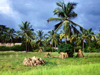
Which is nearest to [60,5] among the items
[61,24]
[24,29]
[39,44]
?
[61,24]

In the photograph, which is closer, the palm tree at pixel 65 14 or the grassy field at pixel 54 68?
the grassy field at pixel 54 68

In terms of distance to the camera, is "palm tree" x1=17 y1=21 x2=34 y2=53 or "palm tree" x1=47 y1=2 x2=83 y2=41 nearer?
"palm tree" x1=47 y1=2 x2=83 y2=41

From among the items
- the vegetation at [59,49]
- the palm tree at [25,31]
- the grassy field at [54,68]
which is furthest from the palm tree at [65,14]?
the palm tree at [25,31]

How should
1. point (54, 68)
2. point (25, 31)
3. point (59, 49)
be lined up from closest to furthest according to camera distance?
1. point (54, 68)
2. point (59, 49)
3. point (25, 31)

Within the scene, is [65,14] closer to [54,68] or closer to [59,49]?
[59,49]

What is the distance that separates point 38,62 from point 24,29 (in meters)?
28.0

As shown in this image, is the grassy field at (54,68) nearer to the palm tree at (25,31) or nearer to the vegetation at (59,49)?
the vegetation at (59,49)

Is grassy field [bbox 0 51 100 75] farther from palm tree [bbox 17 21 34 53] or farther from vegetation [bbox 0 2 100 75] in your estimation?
palm tree [bbox 17 21 34 53]

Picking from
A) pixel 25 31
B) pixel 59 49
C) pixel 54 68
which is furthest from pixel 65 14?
pixel 25 31

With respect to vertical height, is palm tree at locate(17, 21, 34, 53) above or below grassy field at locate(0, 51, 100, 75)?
above

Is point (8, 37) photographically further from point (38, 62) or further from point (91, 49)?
point (38, 62)

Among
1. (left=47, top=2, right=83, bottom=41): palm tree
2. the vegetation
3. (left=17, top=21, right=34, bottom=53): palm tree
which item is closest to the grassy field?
the vegetation

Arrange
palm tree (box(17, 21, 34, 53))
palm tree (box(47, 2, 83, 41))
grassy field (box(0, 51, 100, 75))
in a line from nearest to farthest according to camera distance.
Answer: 1. grassy field (box(0, 51, 100, 75))
2. palm tree (box(47, 2, 83, 41))
3. palm tree (box(17, 21, 34, 53))

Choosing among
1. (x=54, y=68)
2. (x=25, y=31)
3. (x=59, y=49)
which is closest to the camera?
(x=54, y=68)
